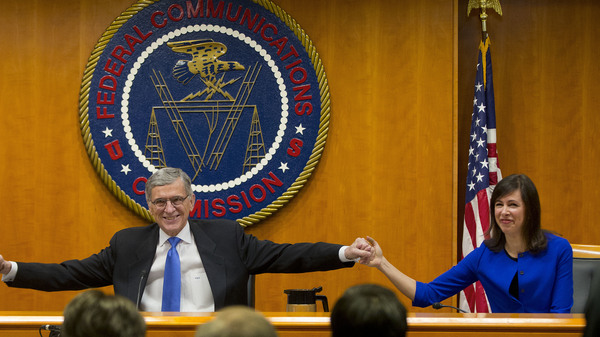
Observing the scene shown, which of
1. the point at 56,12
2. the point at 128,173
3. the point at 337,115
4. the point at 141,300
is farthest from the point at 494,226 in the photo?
the point at 56,12

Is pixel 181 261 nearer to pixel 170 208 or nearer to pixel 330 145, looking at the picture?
pixel 170 208

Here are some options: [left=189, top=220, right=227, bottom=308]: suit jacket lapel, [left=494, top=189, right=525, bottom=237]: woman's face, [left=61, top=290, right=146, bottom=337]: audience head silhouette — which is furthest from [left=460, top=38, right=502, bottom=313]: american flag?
[left=61, top=290, right=146, bottom=337]: audience head silhouette

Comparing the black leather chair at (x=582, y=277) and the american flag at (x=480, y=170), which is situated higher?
the american flag at (x=480, y=170)

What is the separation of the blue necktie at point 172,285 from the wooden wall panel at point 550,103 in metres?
2.06

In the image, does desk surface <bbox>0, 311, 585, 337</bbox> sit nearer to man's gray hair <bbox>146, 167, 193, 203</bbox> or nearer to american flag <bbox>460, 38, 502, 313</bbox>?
man's gray hair <bbox>146, 167, 193, 203</bbox>

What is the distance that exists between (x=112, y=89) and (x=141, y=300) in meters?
1.65

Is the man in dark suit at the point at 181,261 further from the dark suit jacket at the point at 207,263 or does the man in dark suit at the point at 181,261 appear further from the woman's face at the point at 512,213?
the woman's face at the point at 512,213

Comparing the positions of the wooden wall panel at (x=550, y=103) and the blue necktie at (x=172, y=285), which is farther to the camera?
the wooden wall panel at (x=550, y=103)

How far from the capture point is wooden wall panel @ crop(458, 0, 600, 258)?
14.1 feet

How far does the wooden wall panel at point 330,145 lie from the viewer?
402cm

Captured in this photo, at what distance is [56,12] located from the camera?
419 centimetres

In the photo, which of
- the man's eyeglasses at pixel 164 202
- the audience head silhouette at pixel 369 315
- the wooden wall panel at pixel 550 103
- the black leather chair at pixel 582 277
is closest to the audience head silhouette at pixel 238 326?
the audience head silhouette at pixel 369 315

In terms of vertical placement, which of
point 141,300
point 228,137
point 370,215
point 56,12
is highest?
point 56,12

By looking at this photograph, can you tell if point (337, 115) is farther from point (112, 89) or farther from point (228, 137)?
point (112, 89)
